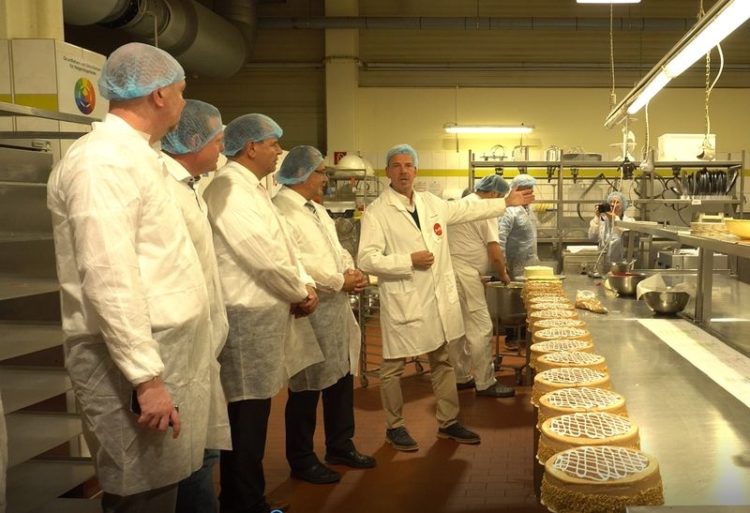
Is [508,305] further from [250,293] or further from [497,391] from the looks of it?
[250,293]

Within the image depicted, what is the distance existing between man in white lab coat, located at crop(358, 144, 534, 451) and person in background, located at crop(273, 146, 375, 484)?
22cm

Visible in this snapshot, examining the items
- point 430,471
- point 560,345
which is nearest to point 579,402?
point 560,345

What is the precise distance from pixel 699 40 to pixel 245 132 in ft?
5.74

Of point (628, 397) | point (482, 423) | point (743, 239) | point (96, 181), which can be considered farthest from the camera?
point (482, 423)

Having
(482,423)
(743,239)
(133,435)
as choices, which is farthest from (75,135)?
(482,423)

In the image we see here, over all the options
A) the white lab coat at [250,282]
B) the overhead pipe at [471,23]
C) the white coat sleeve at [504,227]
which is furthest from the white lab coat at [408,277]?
the overhead pipe at [471,23]

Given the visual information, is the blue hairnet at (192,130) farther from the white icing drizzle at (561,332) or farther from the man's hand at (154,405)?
the white icing drizzle at (561,332)

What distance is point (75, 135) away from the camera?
2.37m

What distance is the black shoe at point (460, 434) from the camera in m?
3.41

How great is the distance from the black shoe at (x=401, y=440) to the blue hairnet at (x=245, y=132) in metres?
1.64

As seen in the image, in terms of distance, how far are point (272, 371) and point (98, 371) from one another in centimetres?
92

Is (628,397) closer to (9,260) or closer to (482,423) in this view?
(482,423)

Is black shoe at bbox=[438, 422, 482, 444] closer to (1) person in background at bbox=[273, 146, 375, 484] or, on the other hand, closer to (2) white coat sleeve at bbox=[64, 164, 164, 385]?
(1) person in background at bbox=[273, 146, 375, 484]

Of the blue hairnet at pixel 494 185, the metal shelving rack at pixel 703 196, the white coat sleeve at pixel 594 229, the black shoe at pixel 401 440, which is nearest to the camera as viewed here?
the black shoe at pixel 401 440
